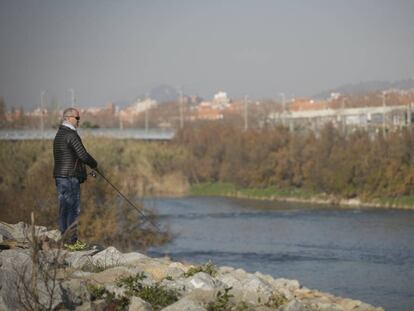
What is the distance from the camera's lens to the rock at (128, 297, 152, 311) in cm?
862

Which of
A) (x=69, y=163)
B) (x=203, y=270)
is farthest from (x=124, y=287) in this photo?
(x=69, y=163)

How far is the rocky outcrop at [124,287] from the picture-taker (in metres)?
8.16

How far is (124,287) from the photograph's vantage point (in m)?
9.31

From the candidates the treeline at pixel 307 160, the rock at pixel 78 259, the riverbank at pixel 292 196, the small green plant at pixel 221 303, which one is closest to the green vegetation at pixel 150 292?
the small green plant at pixel 221 303

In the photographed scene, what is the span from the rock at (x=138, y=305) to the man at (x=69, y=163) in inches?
78.1

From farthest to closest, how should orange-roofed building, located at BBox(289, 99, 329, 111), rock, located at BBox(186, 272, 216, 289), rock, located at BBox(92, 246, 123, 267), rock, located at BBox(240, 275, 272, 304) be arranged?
orange-roofed building, located at BBox(289, 99, 329, 111), rock, located at BBox(92, 246, 123, 267), rock, located at BBox(186, 272, 216, 289), rock, located at BBox(240, 275, 272, 304)

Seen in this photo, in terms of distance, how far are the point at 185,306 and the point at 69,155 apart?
2799mm

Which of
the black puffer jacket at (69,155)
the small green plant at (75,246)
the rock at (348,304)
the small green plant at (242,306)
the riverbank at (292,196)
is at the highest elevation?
the black puffer jacket at (69,155)

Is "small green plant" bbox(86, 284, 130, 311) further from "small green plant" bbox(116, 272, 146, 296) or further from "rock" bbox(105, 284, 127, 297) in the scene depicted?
"small green plant" bbox(116, 272, 146, 296)

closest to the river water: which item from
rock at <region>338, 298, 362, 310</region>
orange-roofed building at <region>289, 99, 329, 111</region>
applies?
rock at <region>338, 298, 362, 310</region>

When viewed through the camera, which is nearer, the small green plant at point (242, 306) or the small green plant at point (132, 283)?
the small green plant at point (242, 306)

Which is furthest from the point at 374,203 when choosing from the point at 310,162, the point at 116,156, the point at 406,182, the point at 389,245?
the point at 389,245

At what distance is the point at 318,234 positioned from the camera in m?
35.0

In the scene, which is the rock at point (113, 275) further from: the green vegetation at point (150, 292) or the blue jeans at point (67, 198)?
the blue jeans at point (67, 198)
